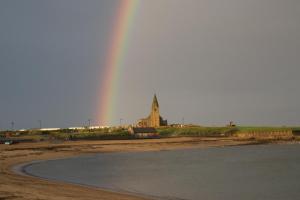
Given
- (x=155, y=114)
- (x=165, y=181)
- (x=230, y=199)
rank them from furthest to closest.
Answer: (x=155, y=114) → (x=165, y=181) → (x=230, y=199)

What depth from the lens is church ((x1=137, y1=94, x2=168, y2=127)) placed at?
161250 mm

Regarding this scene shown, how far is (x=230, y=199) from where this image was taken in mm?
25297

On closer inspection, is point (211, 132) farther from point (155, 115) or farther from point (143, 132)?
point (143, 132)

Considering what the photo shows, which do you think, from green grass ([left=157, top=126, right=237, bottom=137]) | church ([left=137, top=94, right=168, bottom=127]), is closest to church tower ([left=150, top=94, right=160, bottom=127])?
church ([left=137, top=94, right=168, bottom=127])

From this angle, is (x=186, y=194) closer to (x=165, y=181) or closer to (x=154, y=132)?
(x=165, y=181)

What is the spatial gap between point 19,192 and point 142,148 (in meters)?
60.1

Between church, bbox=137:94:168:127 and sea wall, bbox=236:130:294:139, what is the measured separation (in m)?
32.5

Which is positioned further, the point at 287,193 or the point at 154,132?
the point at 154,132

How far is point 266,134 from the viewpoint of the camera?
454 feet

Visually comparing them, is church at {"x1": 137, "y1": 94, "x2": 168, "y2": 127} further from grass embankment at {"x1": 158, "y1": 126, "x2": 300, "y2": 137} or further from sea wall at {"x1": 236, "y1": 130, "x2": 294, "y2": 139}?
sea wall at {"x1": 236, "y1": 130, "x2": 294, "y2": 139}

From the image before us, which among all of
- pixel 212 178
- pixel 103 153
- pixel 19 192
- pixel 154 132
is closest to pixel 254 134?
pixel 154 132

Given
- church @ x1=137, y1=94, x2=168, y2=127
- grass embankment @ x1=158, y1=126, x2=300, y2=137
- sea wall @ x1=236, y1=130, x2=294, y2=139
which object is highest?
church @ x1=137, y1=94, x2=168, y2=127

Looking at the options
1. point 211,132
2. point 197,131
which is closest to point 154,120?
point 197,131

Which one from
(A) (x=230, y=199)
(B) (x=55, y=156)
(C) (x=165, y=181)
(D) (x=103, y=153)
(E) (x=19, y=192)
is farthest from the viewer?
(D) (x=103, y=153)
